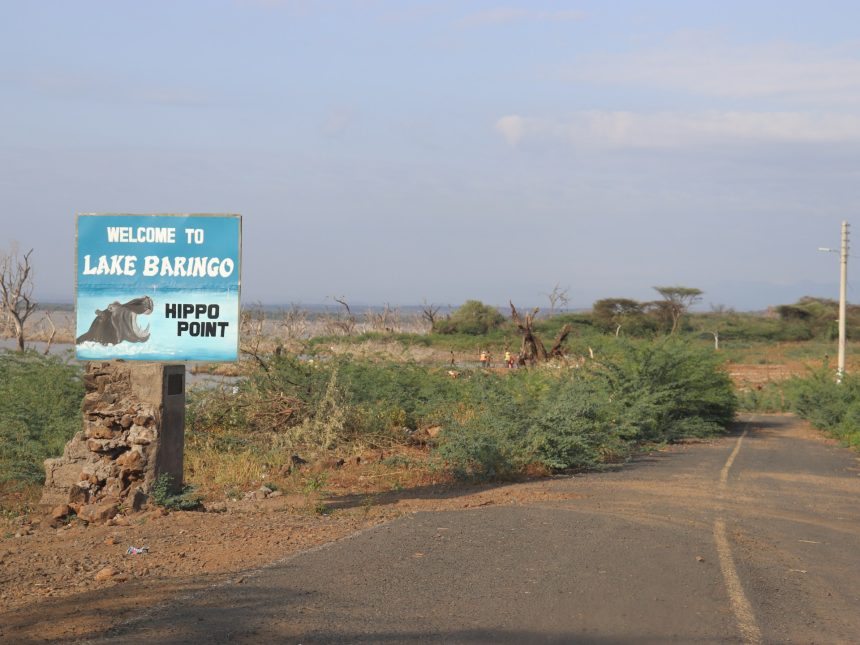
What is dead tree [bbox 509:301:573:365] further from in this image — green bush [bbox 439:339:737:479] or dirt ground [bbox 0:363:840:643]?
dirt ground [bbox 0:363:840:643]

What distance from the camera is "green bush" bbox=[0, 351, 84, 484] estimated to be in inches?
623

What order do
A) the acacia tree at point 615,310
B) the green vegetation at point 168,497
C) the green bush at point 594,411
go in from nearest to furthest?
the green vegetation at point 168,497 → the green bush at point 594,411 → the acacia tree at point 615,310

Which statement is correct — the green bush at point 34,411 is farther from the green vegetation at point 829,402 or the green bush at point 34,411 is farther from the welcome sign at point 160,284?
the green vegetation at point 829,402

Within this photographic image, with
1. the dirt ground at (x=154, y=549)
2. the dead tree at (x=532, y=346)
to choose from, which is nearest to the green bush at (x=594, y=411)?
the dirt ground at (x=154, y=549)

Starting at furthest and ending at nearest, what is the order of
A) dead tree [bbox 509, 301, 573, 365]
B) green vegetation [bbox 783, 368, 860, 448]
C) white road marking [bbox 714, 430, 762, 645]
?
dead tree [bbox 509, 301, 573, 365], green vegetation [bbox 783, 368, 860, 448], white road marking [bbox 714, 430, 762, 645]

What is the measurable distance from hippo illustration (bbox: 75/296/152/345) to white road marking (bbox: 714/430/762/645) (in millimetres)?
7072

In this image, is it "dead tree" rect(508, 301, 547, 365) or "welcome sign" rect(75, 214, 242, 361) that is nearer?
"welcome sign" rect(75, 214, 242, 361)

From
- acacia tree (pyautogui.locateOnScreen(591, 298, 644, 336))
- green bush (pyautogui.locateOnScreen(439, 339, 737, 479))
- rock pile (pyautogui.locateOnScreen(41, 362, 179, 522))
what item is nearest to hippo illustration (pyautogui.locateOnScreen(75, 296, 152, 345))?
rock pile (pyautogui.locateOnScreen(41, 362, 179, 522))

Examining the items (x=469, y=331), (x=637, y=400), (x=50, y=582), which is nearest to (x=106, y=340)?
(x=50, y=582)

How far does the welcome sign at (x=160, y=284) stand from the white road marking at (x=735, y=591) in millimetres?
6008

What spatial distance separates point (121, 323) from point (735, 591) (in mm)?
7814

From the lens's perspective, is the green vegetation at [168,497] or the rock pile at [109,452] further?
the rock pile at [109,452]

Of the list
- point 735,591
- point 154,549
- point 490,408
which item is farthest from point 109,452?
point 735,591

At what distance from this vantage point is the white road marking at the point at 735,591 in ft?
22.1
